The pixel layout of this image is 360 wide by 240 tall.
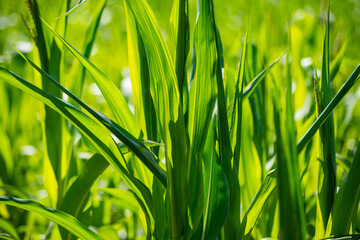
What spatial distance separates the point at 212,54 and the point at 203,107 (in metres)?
0.08

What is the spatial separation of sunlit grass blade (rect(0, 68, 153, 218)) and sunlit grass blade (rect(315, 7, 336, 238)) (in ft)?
0.93

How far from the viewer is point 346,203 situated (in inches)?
22.3

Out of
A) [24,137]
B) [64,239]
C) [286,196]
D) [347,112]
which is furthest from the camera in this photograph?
[24,137]

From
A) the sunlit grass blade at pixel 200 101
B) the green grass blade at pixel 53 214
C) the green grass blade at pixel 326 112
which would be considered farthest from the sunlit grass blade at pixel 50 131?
the green grass blade at pixel 326 112

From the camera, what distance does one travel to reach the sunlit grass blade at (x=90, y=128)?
530mm

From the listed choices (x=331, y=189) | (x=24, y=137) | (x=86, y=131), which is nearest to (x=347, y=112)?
(x=331, y=189)

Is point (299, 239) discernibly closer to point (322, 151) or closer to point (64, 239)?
point (322, 151)

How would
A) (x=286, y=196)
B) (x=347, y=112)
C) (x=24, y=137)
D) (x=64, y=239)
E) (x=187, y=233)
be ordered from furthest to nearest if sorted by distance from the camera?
(x=24, y=137) → (x=347, y=112) → (x=64, y=239) → (x=187, y=233) → (x=286, y=196)

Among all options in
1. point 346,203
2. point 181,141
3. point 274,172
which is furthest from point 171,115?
point 346,203

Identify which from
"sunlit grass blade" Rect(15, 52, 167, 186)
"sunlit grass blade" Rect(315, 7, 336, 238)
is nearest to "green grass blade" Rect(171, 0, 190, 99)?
"sunlit grass blade" Rect(15, 52, 167, 186)

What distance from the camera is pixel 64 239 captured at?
0.69 m

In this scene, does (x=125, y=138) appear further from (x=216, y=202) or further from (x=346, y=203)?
(x=346, y=203)

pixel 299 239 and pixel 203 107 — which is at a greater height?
pixel 203 107

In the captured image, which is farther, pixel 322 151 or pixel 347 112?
pixel 347 112
